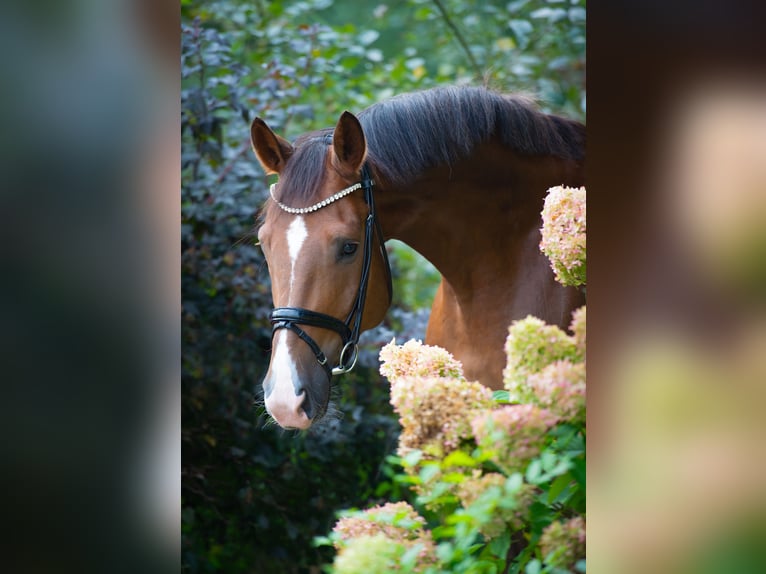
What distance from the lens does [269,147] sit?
2004 mm

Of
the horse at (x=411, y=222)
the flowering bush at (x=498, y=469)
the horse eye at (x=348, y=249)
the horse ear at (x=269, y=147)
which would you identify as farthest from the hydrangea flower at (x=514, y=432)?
the horse ear at (x=269, y=147)

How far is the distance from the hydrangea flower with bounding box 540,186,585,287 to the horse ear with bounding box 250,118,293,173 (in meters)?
0.71

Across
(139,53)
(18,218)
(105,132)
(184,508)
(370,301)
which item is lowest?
(184,508)

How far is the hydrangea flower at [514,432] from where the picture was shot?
5.87 ft


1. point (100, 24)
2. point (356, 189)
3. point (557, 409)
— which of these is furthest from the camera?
point (100, 24)

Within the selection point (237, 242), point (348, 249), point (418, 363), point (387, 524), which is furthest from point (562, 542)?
point (237, 242)

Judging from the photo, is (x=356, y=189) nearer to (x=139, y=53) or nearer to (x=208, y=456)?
(x=139, y=53)

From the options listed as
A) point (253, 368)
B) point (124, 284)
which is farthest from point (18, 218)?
point (253, 368)

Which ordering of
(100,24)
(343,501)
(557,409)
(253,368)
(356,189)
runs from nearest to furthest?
(557,409)
(356,189)
(100,24)
(343,501)
(253,368)

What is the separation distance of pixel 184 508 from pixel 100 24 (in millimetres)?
1416

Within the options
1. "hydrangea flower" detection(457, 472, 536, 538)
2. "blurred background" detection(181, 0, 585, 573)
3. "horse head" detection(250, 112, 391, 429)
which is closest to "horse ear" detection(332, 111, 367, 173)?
"horse head" detection(250, 112, 391, 429)

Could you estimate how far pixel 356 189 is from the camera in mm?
1963

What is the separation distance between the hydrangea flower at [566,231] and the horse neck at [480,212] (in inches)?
5.8

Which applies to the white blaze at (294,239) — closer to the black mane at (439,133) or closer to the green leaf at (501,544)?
the black mane at (439,133)
